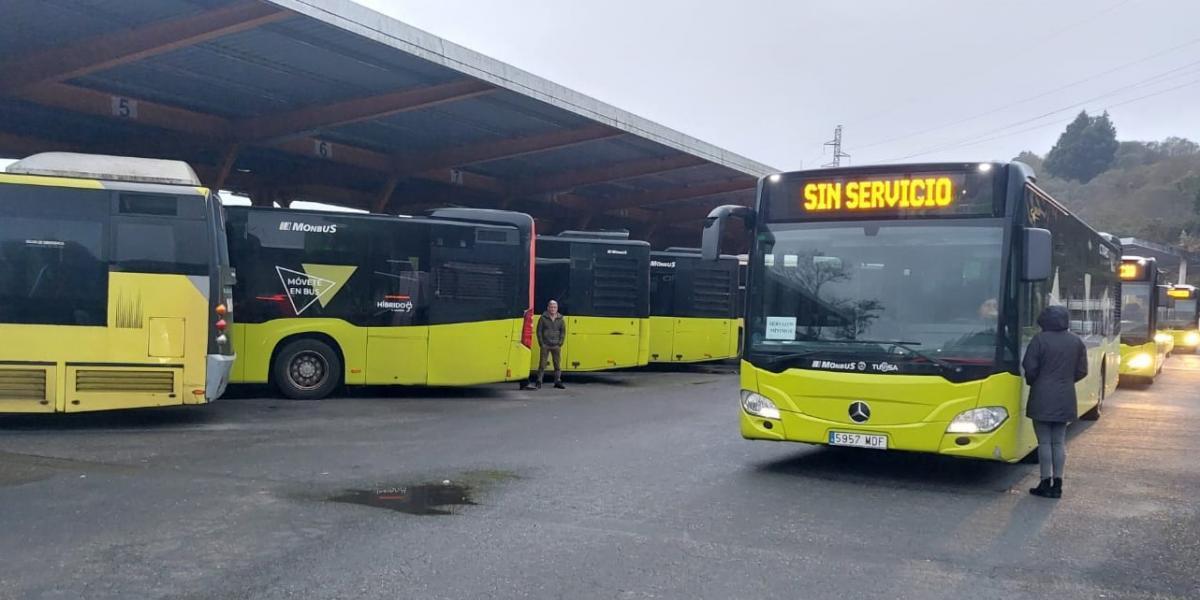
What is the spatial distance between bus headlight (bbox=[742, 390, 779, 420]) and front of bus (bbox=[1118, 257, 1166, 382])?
48.4 ft

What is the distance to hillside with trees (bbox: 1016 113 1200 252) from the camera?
8350 cm

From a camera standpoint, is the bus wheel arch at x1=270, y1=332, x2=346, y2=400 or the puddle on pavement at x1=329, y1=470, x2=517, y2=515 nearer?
the puddle on pavement at x1=329, y1=470, x2=517, y2=515

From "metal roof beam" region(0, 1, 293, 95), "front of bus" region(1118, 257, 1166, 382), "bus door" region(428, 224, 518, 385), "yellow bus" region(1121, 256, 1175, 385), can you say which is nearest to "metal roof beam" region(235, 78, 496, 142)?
"bus door" region(428, 224, 518, 385)

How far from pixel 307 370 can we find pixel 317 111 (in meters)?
6.31

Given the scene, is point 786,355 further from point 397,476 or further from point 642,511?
point 397,476

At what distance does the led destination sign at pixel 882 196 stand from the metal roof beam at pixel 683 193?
65.1 ft

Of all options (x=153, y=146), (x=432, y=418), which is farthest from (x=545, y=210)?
(x=432, y=418)

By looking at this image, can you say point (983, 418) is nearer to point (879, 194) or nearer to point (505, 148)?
point (879, 194)

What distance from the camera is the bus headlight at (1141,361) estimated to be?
70.1 ft

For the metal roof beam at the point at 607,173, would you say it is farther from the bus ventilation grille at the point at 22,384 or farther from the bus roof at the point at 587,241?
the bus ventilation grille at the point at 22,384

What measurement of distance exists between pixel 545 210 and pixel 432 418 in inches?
804

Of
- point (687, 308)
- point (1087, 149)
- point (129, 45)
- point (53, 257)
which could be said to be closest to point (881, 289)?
point (53, 257)

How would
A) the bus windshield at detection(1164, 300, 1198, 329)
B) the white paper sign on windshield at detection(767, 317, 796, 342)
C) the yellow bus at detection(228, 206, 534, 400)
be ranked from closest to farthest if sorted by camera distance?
the white paper sign on windshield at detection(767, 317, 796, 342)
the yellow bus at detection(228, 206, 534, 400)
the bus windshield at detection(1164, 300, 1198, 329)

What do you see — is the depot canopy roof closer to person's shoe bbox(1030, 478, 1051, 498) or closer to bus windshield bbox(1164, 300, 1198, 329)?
person's shoe bbox(1030, 478, 1051, 498)
